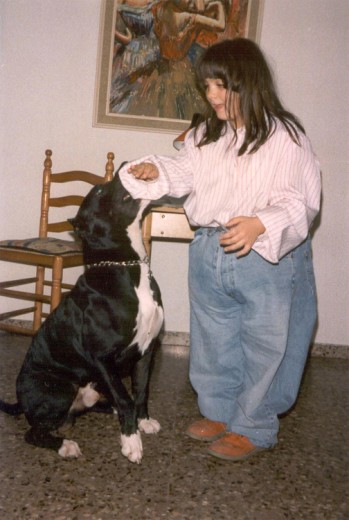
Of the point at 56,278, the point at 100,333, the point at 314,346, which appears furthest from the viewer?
the point at 314,346

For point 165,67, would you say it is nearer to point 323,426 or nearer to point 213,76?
point 213,76

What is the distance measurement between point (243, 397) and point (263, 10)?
2.45 meters

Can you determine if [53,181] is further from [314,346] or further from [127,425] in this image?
[314,346]

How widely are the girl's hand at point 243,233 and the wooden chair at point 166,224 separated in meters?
0.93

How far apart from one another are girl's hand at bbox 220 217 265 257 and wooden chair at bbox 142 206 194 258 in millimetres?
931

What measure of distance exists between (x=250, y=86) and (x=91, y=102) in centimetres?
174

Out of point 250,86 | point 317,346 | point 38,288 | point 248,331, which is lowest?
point 317,346

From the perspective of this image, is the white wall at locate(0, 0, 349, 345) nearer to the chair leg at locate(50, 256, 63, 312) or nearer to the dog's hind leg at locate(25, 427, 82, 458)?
the chair leg at locate(50, 256, 63, 312)

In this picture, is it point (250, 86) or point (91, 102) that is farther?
point (91, 102)

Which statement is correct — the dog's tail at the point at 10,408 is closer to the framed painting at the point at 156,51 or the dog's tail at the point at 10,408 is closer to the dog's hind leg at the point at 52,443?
the dog's hind leg at the point at 52,443

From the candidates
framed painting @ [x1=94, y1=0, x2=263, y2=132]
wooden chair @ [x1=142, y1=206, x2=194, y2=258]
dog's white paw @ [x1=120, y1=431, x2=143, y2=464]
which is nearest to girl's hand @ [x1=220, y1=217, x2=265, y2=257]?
dog's white paw @ [x1=120, y1=431, x2=143, y2=464]

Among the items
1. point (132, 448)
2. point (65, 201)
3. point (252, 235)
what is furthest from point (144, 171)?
point (65, 201)

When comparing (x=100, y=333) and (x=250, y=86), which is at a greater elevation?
(x=250, y=86)

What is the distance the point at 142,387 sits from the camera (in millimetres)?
1828
